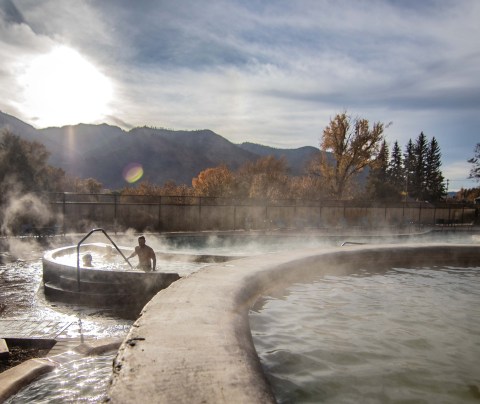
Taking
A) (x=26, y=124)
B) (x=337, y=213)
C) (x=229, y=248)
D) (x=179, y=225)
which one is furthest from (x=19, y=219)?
(x=26, y=124)

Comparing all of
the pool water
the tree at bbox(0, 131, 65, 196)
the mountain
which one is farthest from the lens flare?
the pool water

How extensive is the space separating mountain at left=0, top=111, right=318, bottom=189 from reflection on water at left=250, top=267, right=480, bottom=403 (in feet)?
291

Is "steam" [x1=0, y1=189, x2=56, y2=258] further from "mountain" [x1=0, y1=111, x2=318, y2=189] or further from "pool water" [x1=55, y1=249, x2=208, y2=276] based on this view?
"mountain" [x1=0, y1=111, x2=318, y2=189]

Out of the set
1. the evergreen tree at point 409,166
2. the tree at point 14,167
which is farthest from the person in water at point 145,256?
the evergreen tree at point 409,166

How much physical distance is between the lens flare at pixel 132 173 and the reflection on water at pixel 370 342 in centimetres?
9861

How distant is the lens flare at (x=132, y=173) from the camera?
326 feet

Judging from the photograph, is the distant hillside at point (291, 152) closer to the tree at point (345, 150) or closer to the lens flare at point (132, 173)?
the lens flare at point (132, 173)

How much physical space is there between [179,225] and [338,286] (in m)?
14.1

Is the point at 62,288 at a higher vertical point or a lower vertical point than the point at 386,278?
lower

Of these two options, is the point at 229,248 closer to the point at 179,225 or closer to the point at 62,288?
the point at 179,225

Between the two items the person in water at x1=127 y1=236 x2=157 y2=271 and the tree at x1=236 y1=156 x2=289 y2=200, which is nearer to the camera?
the person in water at x1=127 y1=236 x2=157 y2=271

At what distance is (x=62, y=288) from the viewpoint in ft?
24.0

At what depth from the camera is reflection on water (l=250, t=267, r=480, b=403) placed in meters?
2.34

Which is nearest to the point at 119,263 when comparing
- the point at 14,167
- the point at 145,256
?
the point at 145,256
